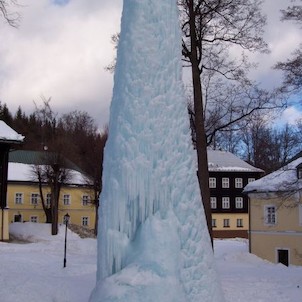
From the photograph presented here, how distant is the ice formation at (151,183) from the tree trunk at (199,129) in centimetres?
1073

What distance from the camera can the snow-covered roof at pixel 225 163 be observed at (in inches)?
2252

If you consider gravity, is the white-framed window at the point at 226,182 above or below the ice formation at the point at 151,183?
above

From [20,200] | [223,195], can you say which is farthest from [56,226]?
[223,195]

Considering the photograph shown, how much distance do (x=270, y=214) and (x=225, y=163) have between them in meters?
23.8

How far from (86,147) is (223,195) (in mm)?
15476

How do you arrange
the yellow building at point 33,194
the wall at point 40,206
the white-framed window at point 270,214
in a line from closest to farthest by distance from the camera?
the white-framed window at point 270,214 < the yellow building at point 33,194 < the wall at point 40,206

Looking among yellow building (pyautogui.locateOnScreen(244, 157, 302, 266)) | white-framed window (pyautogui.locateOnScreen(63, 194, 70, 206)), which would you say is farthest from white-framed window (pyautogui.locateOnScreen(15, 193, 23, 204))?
yellow building (pyautogui.locateOnScreen(244, 157, 302, 266))

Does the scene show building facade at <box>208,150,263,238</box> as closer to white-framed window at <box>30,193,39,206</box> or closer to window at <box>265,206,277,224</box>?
white-framed window at <box>30,193,39,206</box>

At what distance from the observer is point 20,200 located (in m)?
47.2

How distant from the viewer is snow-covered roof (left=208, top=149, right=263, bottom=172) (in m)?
57.2

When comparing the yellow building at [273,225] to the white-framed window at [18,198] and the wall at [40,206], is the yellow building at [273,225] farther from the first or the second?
the white-framed window at [18,198]

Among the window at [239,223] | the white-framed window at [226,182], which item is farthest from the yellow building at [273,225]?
the window at [239,223]

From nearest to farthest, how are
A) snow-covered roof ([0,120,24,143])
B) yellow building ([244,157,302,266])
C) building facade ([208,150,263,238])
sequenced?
snow-covered roof ([0,120,24,143])
yellow building ([244,157,302,266])
building facade ([208,150,263,238])

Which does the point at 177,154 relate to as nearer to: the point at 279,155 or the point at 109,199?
the point at 109,199
